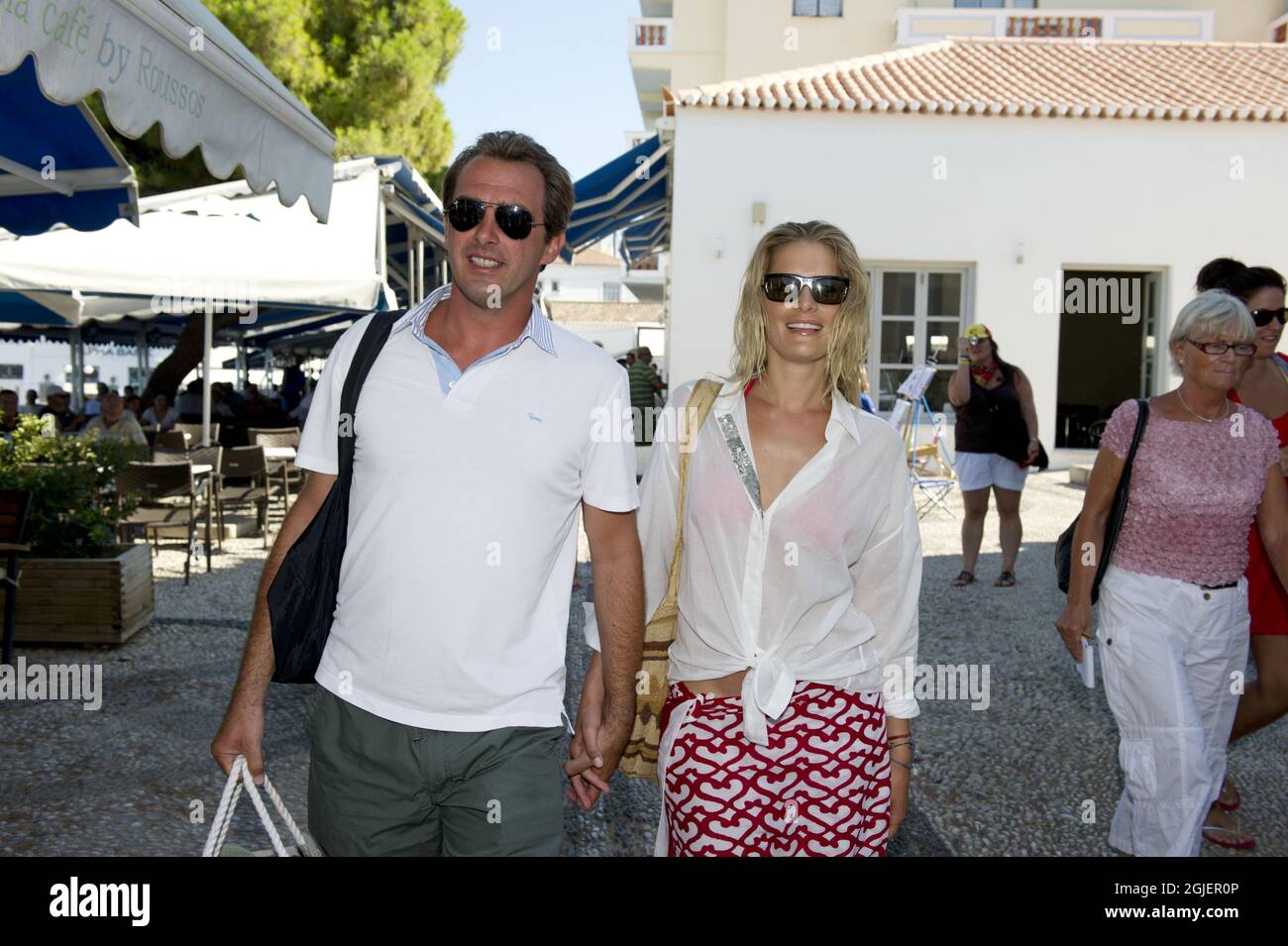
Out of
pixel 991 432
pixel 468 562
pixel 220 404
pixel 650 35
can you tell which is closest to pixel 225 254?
pixel 991 432

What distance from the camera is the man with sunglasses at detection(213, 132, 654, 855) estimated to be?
86.7 inches

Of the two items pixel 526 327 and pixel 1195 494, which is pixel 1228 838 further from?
pixel 526 327

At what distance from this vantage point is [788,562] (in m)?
2.39

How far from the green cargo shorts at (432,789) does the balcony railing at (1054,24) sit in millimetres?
27364

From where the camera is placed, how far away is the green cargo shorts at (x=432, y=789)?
2.21m

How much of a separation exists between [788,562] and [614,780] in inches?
107

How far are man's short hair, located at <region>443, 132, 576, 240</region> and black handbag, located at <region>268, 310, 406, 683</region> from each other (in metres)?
0.43

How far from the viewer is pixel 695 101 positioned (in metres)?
17.0

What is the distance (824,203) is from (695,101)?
8.13 feet

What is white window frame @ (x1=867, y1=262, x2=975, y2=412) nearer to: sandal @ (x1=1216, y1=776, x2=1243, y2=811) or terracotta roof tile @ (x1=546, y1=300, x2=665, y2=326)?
sandal @ (x1=1216, y1=776, x2=1243, y2=811)

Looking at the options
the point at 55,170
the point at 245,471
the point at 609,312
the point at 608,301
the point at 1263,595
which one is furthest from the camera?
the point at 608,301
